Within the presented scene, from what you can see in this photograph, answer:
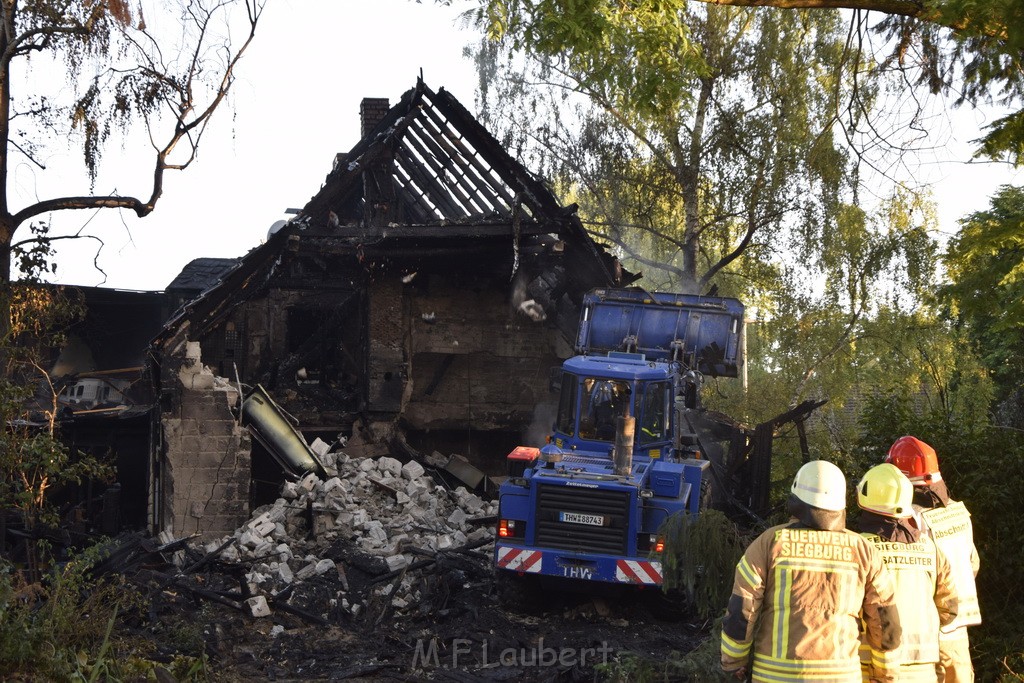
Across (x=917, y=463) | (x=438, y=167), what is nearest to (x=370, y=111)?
(x=438, y=167)

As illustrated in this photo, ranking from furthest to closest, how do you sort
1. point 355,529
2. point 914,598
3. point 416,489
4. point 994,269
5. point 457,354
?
point 457,354 → point 416,489 → point 355,529 → point 994,269 → point 914,598

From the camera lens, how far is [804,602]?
4.57m

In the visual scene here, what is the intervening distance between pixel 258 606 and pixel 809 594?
740cm

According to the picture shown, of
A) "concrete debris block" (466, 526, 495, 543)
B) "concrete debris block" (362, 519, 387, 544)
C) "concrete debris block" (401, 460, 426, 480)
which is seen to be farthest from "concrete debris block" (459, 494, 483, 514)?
"concrete debris block" (362, 519, 387, 544)

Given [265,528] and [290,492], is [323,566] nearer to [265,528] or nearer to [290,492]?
[265,528]

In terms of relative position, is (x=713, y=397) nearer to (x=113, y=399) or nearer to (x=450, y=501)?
(x=450, y=501)

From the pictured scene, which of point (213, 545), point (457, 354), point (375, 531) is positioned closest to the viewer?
point (213, 545)

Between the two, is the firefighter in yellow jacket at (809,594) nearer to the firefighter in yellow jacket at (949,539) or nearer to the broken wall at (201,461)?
the firefighter in yellow jacket at (949,539)

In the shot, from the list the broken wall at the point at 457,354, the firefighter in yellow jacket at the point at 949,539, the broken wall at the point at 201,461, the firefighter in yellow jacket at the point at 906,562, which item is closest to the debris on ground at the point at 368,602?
the broken wall at the point at 201,461

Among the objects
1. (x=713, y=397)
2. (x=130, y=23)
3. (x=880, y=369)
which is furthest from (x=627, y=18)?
(x=880, y=369)

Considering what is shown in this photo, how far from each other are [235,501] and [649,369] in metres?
5.92

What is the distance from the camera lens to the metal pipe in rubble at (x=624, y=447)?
10.0 m

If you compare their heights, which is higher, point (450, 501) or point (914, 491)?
point (914, 491)

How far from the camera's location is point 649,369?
11055 millimetres
